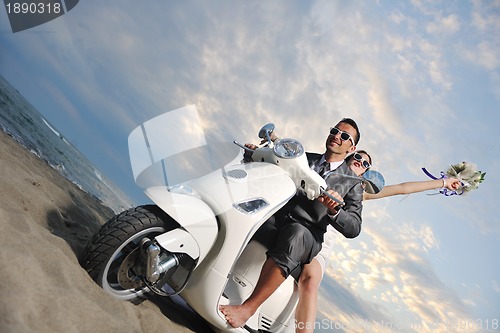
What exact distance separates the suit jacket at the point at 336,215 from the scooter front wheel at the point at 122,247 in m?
1.00

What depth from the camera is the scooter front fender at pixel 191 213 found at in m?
2.06

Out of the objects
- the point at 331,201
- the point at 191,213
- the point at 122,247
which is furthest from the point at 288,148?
the point at 122,247

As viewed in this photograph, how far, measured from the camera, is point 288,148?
2664mm

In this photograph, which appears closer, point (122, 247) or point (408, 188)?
point (122, 247)

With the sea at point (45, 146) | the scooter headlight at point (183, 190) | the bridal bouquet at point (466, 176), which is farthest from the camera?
the sea at point (45, 146)

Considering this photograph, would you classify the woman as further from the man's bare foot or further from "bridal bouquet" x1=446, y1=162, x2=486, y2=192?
Result: "bridal bouquet" x1=446, y1=162, x2=486, y2=192

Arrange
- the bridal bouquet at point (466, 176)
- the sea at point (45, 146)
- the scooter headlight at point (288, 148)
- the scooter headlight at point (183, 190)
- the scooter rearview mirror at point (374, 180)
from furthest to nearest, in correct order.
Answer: the sea at point (45, 146) < the bridal bouquet at point (466, 176) < the scooter headlight at point (288, 148) < the scooter rearview mirror at point (374, 180) < the scooter headlight at point (183, 190)

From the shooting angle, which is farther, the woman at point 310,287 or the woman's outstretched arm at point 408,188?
the woman's outstretched arm at point 408,188

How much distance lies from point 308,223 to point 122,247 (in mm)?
1322

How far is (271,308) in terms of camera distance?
276 cm

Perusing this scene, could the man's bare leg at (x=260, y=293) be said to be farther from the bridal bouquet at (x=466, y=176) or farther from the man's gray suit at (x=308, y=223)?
the bridal bouquet at (x=466, y=176)

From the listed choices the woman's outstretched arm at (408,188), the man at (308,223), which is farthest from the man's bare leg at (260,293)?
the woman's outstretched arm at (408,188)

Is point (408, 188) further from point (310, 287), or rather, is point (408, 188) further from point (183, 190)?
point (183, 190)

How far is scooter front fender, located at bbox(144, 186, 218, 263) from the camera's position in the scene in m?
2.06
